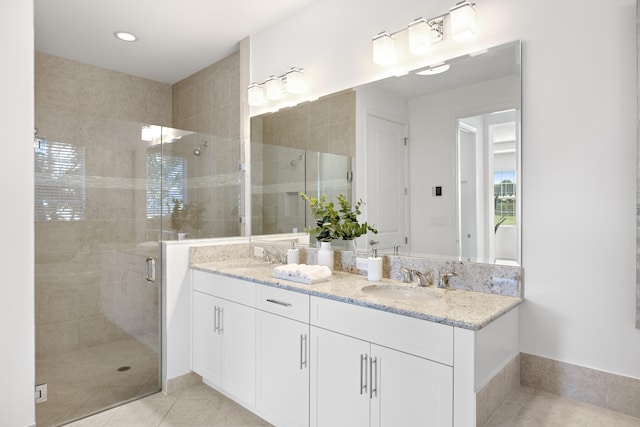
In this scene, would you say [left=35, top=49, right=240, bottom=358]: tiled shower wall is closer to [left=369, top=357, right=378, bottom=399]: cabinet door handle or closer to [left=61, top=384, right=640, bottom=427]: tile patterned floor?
[left=61, top=384, right=640, bottom=427]: tile patterned floor

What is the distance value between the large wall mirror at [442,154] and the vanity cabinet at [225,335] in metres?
0.81

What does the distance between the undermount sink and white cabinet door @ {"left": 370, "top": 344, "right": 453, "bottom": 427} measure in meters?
0.41

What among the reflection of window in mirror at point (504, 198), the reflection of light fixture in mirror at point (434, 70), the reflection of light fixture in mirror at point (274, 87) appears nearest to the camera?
the reflection of window in mirror at point (504, 198)

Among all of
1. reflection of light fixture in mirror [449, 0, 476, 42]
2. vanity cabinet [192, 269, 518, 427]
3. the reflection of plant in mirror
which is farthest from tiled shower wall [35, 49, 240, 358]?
reflection of light fixture in mirror [449, 0, 476, 42]

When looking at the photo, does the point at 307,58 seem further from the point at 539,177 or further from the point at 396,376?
the point at 396,376

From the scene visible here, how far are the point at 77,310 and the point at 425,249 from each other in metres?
2.24

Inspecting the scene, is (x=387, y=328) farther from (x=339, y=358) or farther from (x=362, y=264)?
(x=362, y=264)

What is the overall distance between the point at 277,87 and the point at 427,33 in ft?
4.13

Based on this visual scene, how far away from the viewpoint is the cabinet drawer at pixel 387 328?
1340 millimetres

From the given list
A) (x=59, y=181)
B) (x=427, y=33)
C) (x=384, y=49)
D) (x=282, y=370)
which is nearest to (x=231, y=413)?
(x=282, y=370)

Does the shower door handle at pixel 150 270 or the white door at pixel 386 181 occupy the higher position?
the white door at pixel 386 181

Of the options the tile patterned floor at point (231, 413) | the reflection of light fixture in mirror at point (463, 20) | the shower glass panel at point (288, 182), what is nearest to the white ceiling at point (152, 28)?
the shower glass panel at point (288, 182)
